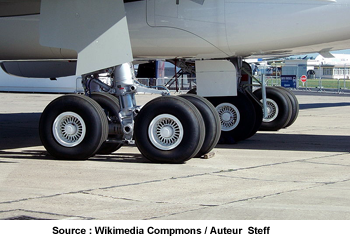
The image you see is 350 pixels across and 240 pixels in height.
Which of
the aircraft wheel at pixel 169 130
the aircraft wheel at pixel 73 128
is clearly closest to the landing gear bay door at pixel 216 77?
the aircraft wheel at pixel 169 130

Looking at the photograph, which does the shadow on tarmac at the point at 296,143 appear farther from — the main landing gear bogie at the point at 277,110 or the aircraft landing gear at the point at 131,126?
the aircraft landing gear at the point at 131,126

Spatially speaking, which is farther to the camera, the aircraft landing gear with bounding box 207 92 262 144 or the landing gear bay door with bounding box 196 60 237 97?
the aircraft landing gear with bounding box 207 92 262 144

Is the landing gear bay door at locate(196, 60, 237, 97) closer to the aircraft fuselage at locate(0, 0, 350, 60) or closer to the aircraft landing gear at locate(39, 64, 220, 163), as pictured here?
the aircraft fuselage at locate(0, 0, 350, 60)

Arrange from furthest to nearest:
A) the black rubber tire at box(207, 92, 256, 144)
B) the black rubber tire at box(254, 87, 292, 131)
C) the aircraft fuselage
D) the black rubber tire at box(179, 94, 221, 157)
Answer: the black rubber tire at box(254, 87, 292, 131) < the black rubber tire at box(207, 92, 256, 144) < the black rubber tire at box(179, 94, 221, 157) < the aircraft fuselage

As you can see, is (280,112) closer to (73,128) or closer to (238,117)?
(238,117)

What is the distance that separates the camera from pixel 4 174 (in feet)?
25.3

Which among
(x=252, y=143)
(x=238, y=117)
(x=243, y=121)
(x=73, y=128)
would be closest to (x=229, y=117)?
(x=238, y=117)

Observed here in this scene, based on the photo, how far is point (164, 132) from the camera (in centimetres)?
852

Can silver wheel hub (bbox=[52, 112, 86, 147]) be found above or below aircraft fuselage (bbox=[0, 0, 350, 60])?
below

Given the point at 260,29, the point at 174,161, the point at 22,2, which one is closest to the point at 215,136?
the point at 174,161

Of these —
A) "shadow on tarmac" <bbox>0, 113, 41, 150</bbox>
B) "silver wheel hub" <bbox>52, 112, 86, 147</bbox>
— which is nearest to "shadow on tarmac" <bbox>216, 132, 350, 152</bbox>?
"silver wheel hub" <bbox>52, 112, 86, 147</bbox>

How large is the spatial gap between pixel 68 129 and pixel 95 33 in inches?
56.9

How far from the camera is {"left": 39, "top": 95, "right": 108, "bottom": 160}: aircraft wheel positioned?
8.68 m

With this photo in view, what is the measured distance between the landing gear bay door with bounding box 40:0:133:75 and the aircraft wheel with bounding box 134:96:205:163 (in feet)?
2.88
